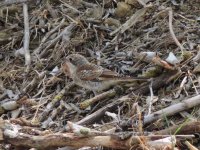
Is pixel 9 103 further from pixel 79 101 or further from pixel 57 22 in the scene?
pixel 57 22

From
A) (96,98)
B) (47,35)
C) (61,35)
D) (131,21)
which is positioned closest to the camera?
(96,98)

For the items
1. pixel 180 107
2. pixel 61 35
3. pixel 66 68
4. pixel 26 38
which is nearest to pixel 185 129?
pixel 180 107

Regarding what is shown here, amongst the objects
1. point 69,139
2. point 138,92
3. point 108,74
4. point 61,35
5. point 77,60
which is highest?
point 61,35

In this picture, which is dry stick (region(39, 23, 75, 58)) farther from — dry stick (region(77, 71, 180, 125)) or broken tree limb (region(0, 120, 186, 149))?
broken tree limb (region(0, 120, 186, 149))

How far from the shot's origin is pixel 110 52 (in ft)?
15.7

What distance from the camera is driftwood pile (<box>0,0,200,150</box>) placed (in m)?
3.33

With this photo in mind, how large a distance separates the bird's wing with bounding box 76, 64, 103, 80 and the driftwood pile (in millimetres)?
124

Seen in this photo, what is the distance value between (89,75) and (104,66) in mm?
167

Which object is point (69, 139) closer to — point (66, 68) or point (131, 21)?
point (66, 68)

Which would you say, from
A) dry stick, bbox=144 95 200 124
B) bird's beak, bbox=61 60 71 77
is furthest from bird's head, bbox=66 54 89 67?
dry stick, bbox=144 95 200 124

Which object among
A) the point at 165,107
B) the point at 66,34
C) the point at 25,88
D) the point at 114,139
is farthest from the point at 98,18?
the point at 114,139

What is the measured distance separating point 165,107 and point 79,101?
0.95 meters

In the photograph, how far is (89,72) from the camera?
4.57 m

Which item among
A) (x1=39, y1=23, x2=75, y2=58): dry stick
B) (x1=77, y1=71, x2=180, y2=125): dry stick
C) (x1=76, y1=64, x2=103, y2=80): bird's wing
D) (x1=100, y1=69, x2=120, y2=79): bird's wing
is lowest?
(x1=77, y1=71, x2=180, y2=125): dry stick
